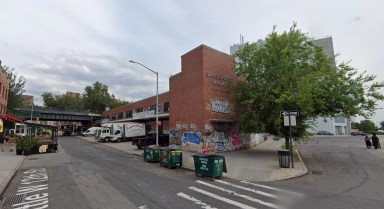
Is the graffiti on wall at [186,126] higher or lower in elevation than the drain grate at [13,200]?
higher

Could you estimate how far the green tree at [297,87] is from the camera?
1820 cm

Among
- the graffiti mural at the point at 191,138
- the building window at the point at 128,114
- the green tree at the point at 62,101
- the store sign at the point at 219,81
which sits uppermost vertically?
the green tree at the point at 62,101

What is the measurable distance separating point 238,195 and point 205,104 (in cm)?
1498

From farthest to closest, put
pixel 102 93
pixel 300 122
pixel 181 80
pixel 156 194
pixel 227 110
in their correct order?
1. pixel 102 93
2. pixel 181 80
3. pixel 227 110
4. pixel 300 122
5. pixel 156 194

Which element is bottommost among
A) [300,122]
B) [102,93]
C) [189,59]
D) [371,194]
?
[371,194]

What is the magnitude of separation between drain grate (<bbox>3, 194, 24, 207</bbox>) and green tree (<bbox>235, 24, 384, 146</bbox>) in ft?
49.5

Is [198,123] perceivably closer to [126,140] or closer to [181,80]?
[181,80]

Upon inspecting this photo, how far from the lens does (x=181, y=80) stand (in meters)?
27.0

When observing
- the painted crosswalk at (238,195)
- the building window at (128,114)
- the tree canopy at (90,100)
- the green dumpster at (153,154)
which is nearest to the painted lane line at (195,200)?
the painted crosswalk at (238,195)

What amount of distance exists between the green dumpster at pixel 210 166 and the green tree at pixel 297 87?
8050 mm

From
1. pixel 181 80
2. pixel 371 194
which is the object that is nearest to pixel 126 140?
pixel 181 80

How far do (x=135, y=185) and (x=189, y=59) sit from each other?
57.4 feet

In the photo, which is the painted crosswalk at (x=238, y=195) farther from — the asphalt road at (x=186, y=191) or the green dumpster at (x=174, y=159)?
the green dumpster at (x=174, y=159)

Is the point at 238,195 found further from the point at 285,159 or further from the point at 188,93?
the point at 188,93
